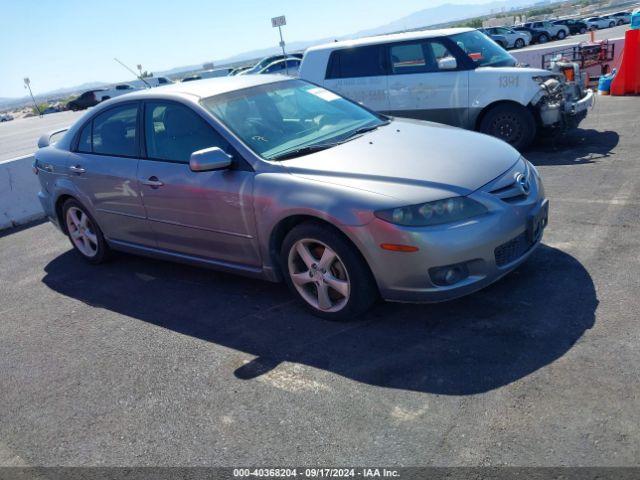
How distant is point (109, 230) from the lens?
18.1ft

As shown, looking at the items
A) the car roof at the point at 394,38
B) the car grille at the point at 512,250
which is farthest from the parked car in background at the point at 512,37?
the car grille at the point at 512,250

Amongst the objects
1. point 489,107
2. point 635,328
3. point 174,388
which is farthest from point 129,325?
point 489,107

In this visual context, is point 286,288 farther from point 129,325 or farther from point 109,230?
point 109,230

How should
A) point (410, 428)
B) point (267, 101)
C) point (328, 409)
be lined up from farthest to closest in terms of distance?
point (267, 101), point (328, 409), point (410, 428)

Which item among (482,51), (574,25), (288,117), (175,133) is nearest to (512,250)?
(288,117)

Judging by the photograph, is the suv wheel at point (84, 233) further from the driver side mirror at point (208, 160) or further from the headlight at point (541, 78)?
the headlight at point (541, 78)

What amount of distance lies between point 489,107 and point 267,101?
4.52 m

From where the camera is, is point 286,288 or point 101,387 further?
point 286,288

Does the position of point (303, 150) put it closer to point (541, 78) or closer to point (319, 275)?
point (319, 275)

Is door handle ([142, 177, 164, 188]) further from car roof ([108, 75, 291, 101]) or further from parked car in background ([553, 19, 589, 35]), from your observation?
parked car in background ([553, 19, 589, 35])

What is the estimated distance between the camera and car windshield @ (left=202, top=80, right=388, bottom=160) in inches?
171

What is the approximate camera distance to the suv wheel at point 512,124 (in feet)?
26.3

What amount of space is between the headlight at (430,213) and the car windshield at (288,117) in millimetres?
1008

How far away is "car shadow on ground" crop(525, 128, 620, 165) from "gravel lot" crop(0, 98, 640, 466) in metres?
2.29
